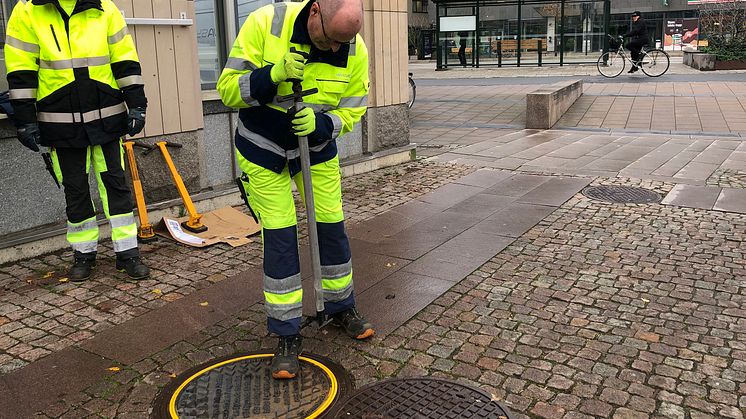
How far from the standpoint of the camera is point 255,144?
129 inches

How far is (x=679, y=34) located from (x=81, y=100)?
42624 mm

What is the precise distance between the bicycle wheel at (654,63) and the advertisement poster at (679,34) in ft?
76.1

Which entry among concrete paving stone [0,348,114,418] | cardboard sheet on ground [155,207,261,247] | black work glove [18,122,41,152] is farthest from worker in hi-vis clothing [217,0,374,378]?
cardboard sheet on ground [155,207,261,247]

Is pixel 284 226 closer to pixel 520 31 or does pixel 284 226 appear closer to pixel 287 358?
pixel 287 358

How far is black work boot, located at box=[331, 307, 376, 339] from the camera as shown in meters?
3.67

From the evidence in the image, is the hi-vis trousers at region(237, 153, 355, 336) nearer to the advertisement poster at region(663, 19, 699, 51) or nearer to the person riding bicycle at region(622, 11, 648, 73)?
the person riding bicycle at region(622, 11, 648, 73)

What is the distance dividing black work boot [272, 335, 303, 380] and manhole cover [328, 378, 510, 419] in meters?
0.33

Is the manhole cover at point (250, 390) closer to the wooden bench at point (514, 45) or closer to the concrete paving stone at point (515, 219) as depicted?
the concrete paving stone at point (515, 219)

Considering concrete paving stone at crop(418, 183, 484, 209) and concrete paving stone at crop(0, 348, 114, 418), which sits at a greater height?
concrete paving stone at crop(418, 183, 484, 209)

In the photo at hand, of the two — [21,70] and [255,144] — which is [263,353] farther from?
[21,70]

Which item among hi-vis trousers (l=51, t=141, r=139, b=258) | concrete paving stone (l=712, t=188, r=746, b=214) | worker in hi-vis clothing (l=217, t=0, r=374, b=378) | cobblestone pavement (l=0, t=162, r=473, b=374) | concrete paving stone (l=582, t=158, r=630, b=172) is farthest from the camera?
concrete paving stone (l=582, t=158, r=630, b=172)

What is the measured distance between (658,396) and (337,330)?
165cm

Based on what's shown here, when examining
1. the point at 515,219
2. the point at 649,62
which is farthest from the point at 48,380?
the point at 649,62

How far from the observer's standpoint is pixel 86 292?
14.6 ft
